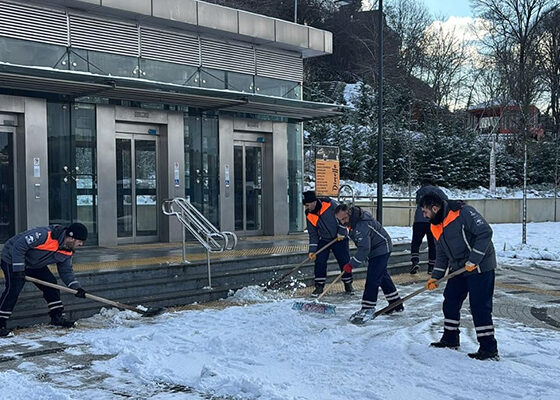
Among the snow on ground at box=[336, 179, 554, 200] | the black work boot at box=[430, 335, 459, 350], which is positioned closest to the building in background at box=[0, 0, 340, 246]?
the black work boot at box=[430, 335, 459, 350]

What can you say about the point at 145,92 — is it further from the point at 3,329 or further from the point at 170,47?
the point at 3,329

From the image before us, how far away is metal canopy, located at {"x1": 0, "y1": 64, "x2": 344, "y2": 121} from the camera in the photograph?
11367 mm

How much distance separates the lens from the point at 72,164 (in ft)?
43.3

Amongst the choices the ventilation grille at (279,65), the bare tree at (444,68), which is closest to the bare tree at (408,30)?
the bare tree at (444,68)

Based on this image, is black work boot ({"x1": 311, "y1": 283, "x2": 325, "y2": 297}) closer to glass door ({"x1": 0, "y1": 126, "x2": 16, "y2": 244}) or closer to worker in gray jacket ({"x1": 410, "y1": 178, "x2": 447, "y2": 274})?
worker in gray jacket ({"x1": 410, "y1": 178, "x2": 447, "y2": 274})

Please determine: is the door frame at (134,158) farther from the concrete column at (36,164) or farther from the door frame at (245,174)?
the door frame at (245,174)

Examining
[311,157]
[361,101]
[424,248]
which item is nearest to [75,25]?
[424,248]

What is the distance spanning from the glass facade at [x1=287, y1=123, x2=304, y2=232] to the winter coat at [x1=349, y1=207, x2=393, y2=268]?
27.3ft

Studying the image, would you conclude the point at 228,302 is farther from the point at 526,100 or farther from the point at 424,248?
the point at 526,100

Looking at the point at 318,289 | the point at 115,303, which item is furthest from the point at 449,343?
the point at 115,303

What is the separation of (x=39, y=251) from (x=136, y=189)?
6.34 m

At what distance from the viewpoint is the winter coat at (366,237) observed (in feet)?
29.7

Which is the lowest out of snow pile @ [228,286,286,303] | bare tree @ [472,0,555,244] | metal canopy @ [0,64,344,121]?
snow pile @ [228,286,286,303]

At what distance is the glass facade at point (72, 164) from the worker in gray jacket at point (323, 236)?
4947 millimetres
